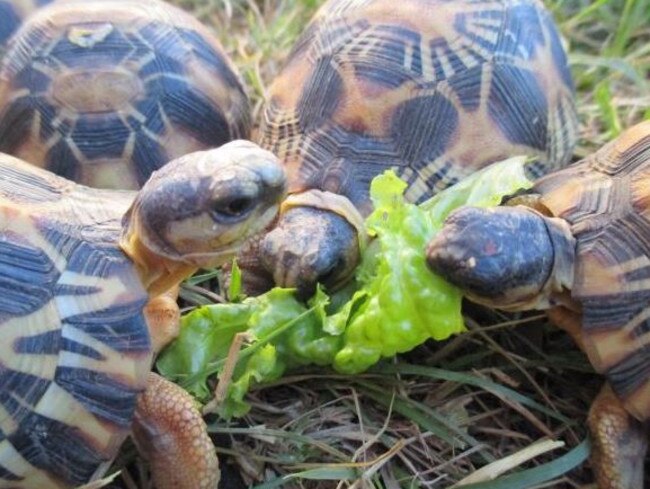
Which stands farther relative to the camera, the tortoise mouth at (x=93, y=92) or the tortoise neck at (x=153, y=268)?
the tortoise mouth at (x=93, y=92)

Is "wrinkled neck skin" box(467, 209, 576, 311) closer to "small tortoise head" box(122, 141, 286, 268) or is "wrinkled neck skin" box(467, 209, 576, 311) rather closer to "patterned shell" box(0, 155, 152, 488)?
"small tortoise head" box(122, 141, 286, 268)

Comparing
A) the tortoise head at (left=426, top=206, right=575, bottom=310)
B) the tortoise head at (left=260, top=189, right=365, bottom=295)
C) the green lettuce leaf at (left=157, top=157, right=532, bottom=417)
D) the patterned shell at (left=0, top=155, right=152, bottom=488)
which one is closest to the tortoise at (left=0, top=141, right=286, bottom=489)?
the patterned shell at (left=0, top=155, right=152, bottom=488)

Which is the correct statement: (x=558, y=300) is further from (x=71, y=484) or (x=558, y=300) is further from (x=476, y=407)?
(x=71, y=484)

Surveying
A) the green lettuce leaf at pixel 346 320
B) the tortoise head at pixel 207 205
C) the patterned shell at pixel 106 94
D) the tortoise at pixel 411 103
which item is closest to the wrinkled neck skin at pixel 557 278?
the green lettuce leaf at pixel 346 320

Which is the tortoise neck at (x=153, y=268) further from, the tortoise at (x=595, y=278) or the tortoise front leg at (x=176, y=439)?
the tortoise at (x=595, y=278)

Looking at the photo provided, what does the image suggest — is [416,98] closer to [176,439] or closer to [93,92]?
[93,92]

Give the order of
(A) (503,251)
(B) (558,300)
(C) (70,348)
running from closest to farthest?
(C) (70,348) < (A) (503,251) < (B) (558,300)

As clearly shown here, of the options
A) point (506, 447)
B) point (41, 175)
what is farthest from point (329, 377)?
point (41, 175)

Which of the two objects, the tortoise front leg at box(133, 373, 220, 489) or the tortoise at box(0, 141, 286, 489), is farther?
the tortoise front leg at box(133, 373, 220, 489)
